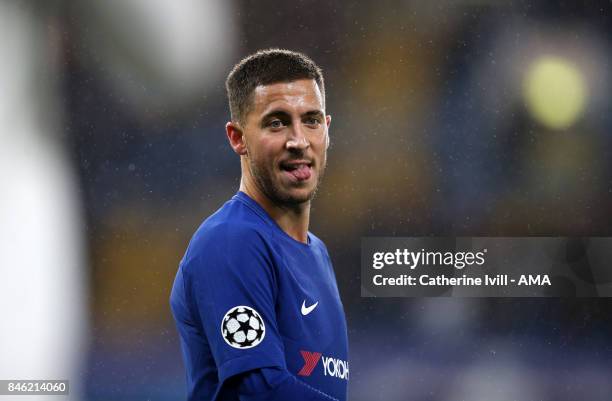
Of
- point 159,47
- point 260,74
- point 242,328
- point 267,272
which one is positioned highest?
point 159,47

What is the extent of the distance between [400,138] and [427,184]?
24 cm

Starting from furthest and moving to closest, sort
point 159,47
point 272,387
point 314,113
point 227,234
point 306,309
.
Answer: point 159,47 < point 314,113 < point 306,309 < point 227,234 < point 272,387

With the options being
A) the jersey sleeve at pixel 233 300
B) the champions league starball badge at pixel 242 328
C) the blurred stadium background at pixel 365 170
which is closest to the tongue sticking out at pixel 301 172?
the jersey sleeve at pixel 233 300

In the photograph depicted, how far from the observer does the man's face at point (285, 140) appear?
2.04 m

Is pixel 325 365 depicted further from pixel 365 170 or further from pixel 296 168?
pixel 365 170

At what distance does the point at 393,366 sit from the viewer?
370cm

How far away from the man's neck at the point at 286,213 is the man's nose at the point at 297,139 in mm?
165

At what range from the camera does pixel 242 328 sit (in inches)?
69.5

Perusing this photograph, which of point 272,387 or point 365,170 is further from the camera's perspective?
point 365,170

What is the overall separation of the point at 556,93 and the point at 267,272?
228 centimetres

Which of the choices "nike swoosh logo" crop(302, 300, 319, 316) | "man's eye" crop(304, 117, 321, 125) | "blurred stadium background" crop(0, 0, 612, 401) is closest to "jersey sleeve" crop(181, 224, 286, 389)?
"nike swoosh logo" crop(302, 300, 319, 316)

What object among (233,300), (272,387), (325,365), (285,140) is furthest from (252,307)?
(285,140)

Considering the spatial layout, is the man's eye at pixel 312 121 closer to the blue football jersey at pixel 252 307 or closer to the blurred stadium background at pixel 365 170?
the blue football jersey at pixel 252 307

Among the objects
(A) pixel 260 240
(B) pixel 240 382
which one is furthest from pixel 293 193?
(B) pixel 240 382
